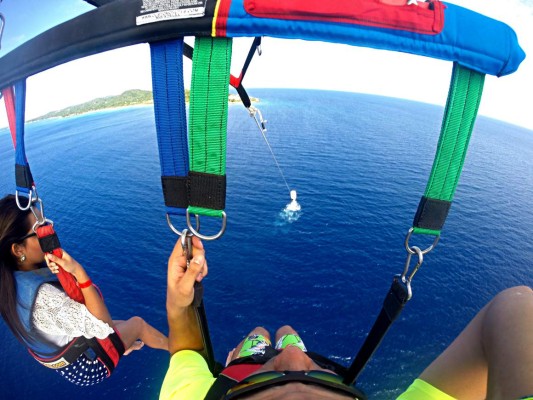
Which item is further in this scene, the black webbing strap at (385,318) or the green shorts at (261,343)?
the green shorts at (261,343)

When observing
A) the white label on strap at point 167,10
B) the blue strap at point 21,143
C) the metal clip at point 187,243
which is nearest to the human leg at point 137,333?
the blue strap at point 21,143

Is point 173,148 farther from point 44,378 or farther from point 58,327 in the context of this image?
point 44,378

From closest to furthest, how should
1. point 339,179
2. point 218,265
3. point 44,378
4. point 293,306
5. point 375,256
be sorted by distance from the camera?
point 44,378, point 293,306, point 218,265, point 375,256, point 339,179

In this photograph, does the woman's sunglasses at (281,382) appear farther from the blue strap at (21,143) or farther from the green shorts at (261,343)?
the green shorts at (261,343)

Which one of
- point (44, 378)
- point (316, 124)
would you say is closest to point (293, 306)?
point (44, 378)

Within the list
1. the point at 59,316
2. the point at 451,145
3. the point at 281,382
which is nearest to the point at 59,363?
the point at 59,316

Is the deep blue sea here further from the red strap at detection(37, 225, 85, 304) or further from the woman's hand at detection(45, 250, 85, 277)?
the woman's hand at detection(45, 250, 85, 277)
